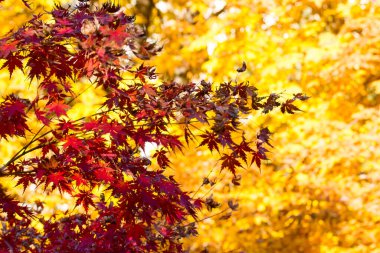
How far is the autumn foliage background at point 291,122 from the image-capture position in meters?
6.85

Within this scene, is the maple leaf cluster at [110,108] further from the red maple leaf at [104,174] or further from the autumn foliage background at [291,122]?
the autumn foliage background at [291,122]

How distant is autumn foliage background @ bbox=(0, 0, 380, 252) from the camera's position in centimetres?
685

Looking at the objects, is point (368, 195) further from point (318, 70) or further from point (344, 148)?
point (318, 70)

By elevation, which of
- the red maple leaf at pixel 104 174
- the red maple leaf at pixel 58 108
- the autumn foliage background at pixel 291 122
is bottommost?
the red maple leaf at pixel 104 174

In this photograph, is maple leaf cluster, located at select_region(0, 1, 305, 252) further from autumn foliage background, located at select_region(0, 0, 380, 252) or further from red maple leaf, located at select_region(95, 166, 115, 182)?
autumn foliage background, located at select_region(0, 0, 380, 252)

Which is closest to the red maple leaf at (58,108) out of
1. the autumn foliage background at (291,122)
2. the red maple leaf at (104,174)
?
the red maple leaf at (104,174)

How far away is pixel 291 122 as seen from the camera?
7.07 metres

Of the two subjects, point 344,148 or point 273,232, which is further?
point 273,232

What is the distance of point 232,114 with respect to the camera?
8.48 feet

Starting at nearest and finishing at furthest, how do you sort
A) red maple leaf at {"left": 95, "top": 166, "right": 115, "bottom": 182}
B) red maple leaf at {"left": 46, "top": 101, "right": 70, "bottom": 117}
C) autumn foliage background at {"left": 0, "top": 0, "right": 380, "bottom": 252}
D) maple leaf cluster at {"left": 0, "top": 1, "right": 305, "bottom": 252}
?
maple leaf cluster at {"left": 0, "top": 1, "right": 305, "bottom": 252} → red maple leaf at {"left": 46, "top": 101, "right": 70, "bottom": 117} → red maple leaf at {"left": 95, "top": 166, "right": 115, "bottom": 182} → autumn foliage background at {"left": 0, "top": 0, "right": 380, "bottom": 252}

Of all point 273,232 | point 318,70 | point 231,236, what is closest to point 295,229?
point 273,232

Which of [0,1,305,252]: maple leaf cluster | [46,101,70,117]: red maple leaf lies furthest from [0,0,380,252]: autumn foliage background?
[46,101,70,117]: red maple leaf

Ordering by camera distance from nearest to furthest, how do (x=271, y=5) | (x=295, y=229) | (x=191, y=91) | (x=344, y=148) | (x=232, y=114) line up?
1. (x=232, y=114)
2. (x=191, y=91)
3. (x=344, y=148)
4. (x=271, y=5)
5. (x=295, y=229)

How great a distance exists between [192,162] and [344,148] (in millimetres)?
2032
